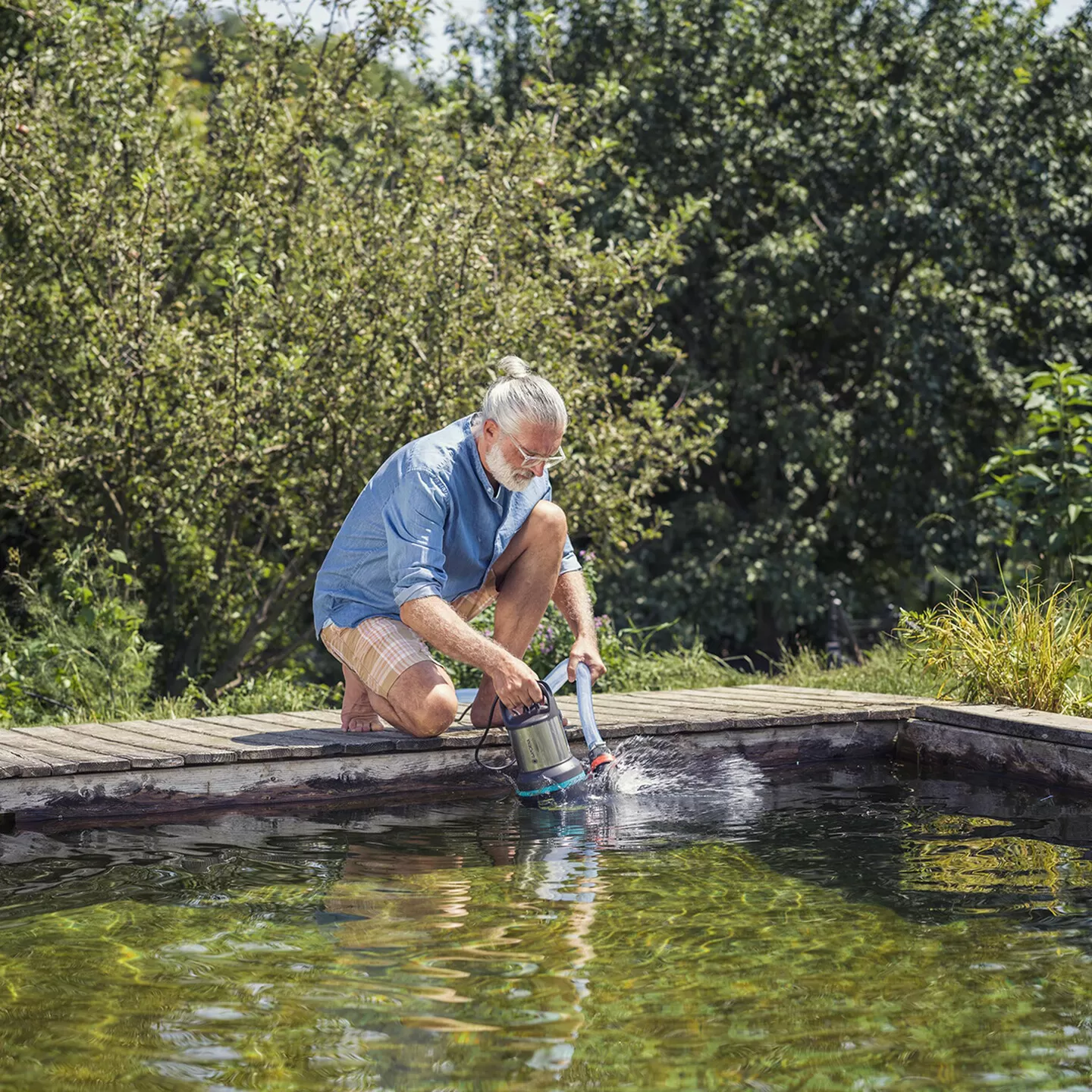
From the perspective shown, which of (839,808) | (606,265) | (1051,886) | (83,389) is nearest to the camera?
(1051,886)

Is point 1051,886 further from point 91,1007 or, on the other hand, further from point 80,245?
point 80,245

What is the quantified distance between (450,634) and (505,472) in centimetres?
59

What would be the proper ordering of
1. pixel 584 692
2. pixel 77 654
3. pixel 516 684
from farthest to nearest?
pixel 77 654 → pixel 584 692 → pixel 516 684

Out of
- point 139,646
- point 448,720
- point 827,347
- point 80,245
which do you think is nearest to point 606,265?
point 80,245

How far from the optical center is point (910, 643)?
6.47m

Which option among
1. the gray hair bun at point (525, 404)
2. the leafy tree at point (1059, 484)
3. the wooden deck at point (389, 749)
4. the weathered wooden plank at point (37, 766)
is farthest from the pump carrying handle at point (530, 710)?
the leafy tree at point (1059, 484)

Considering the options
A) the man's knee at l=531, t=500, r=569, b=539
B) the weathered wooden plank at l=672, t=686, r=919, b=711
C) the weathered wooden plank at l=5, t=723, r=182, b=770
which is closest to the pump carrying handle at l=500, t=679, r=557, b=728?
the man's knee at l=531, t=500, r=569, b=539

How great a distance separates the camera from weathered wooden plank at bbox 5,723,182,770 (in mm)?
4414

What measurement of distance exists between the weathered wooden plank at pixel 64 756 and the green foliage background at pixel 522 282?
7.71 feet

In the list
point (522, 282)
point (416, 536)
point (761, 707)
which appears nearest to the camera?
point (416, 536)

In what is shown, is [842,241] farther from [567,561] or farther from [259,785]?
[259,785]

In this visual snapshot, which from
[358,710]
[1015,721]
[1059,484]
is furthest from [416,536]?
[1059,484]

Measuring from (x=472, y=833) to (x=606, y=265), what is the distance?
501 centimetres

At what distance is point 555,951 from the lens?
2.93 meters
